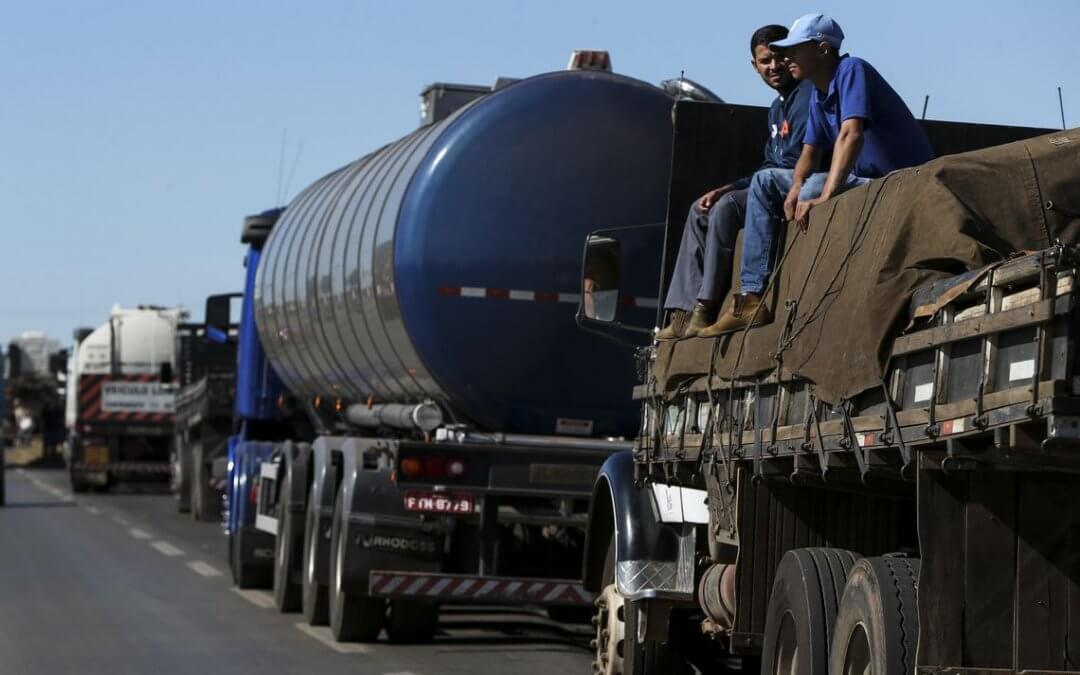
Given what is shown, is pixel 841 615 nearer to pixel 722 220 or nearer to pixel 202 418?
pixel 722 220

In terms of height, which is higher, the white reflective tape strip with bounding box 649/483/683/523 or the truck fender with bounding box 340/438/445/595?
the white reflective tape strip with bounding box 649/483/683/523

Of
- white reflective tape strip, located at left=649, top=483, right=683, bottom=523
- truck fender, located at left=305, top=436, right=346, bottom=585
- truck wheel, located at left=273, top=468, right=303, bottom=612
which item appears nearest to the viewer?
white reflective tape strip, located at left=649, top=483, right=683, bottom=523

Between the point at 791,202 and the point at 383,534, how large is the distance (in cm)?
540

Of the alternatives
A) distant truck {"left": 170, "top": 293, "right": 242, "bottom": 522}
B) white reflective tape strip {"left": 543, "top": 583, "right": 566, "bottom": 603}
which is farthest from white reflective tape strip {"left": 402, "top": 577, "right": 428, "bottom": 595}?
distant truck {"left": 170, "top": 293, "right": 242, "bottom": 522}

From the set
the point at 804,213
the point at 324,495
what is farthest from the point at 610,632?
the point at 324,495

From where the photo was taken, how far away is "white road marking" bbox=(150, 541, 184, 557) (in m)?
22.2

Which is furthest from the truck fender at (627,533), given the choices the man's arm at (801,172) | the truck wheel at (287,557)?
the truck wheel at (287,557)

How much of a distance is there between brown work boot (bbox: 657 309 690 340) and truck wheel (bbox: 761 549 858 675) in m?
1.77

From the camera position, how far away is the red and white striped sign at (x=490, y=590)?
1176cm

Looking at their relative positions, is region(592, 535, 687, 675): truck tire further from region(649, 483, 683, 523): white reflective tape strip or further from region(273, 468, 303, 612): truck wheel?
region(273, 468, 303, 612): truck wheel

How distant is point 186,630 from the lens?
1339cm

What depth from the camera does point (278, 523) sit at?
1534 cm

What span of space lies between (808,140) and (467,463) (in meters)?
5.03

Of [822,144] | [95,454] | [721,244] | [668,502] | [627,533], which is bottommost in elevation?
[95,454]
